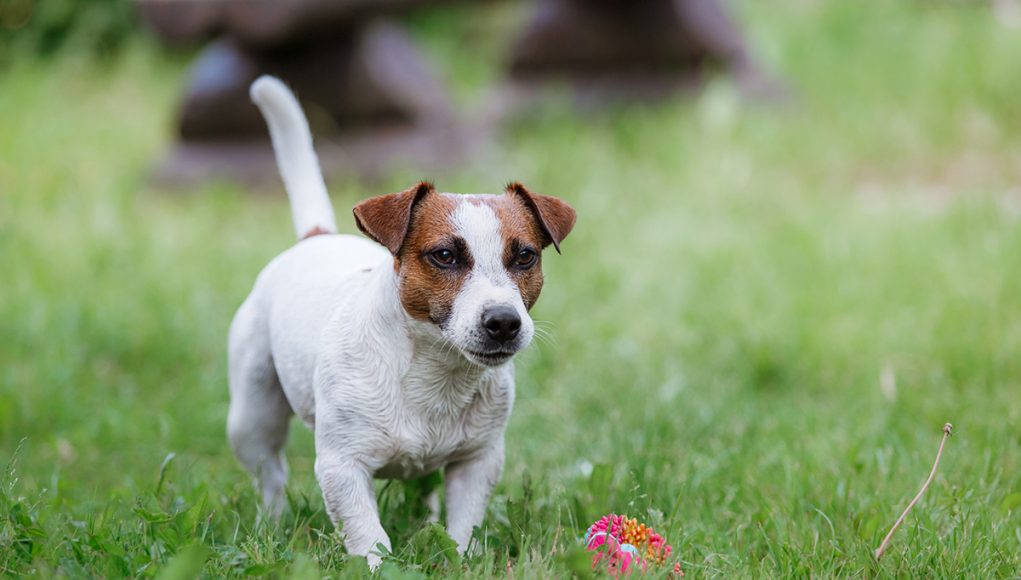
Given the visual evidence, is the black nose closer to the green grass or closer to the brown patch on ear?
the brown patch on ear

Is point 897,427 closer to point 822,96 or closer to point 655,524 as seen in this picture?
point 655,524

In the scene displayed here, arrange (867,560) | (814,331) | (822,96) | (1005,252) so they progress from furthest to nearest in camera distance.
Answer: (822,96)
(1005,252)
(814,331)
(867,560)

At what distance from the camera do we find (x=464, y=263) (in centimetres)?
298

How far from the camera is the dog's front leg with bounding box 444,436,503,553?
10.4 feet

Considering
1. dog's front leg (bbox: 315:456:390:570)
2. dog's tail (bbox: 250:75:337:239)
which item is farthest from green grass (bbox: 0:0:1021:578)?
dog's tail (bbox: 250:75:337:239)

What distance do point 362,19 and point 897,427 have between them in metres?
4.84

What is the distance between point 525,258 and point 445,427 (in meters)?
0.51

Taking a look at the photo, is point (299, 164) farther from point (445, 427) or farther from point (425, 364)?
point (445, 427)

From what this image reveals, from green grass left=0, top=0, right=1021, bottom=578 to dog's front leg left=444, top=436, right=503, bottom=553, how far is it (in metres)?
0.12

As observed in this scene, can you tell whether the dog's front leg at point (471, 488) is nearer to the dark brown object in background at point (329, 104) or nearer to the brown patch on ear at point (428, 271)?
the brown patch on ear at point (428, 271)

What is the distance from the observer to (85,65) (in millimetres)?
10531

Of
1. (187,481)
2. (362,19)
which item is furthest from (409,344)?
(362,19)

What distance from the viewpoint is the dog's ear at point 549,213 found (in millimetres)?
3139

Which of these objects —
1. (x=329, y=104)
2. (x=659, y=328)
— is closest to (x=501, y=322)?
(x=659, y=328)
